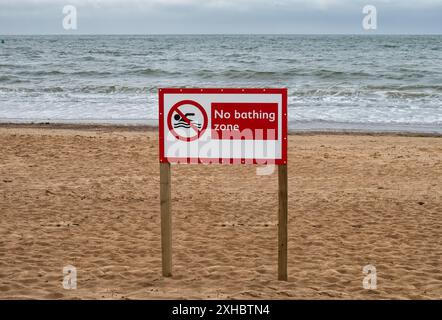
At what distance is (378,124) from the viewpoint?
17469mm

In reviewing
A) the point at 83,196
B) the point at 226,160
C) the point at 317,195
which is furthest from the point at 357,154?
the point at 226,160

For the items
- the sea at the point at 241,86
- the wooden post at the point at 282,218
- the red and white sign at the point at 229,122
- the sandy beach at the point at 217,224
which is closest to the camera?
the red and white sign at the point at 229,122

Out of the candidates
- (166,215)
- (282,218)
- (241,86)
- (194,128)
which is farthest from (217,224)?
(241,86)

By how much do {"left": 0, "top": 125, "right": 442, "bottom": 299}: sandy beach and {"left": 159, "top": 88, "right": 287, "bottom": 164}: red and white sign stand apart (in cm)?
111

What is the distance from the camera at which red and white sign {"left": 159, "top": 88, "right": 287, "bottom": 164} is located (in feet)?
15.2

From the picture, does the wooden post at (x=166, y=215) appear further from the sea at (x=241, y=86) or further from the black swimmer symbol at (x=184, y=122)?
the sea at (x=241, y=86)

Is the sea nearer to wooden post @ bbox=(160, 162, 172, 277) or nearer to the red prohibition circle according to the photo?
wooden post @ bbox=(160, 162, 172, 277)

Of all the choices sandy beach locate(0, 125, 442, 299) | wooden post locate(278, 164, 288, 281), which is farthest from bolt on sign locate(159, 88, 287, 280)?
sandy beach locate(0, 125, 442, 299)

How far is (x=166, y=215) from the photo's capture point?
509cm

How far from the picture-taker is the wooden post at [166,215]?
4.95 m

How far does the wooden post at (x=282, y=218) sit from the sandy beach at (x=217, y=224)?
17 centimetres

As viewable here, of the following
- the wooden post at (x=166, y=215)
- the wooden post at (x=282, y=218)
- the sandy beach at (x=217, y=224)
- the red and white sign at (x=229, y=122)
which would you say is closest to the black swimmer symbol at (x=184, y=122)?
the red and white sign at (x=229, y=122)

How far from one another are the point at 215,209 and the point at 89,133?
25.5ft
